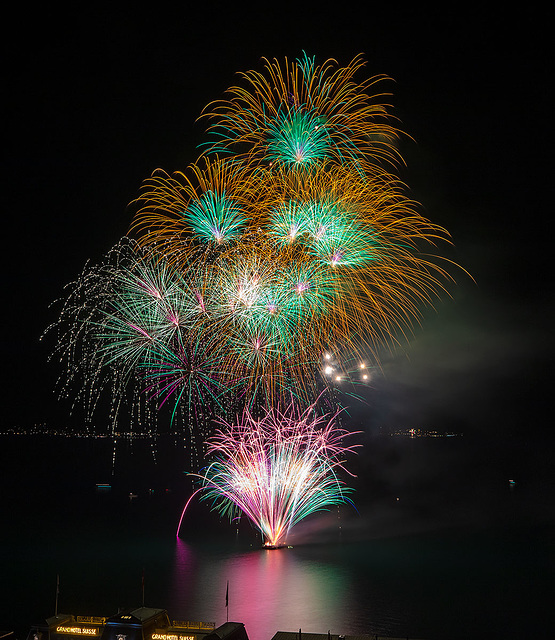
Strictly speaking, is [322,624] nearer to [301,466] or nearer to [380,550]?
[301,466]

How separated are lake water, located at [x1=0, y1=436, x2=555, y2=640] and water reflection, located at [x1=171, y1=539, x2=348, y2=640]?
144mm

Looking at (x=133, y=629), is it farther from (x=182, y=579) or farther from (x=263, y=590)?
(x=182, y=579)

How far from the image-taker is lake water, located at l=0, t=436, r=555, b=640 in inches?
1633

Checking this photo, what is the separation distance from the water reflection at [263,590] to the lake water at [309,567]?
144 mm

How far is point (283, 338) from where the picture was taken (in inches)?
1179

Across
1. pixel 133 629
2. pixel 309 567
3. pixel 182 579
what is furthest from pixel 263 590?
pixel 133 629

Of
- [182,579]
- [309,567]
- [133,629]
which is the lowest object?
[182,579]

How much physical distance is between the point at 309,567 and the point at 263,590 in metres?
8.35

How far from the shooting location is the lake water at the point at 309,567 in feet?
136

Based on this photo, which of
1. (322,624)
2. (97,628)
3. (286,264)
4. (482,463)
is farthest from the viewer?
(482,463)

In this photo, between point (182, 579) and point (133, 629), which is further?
point (182, 579)

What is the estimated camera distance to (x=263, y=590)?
1823 inches

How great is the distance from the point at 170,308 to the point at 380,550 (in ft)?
149

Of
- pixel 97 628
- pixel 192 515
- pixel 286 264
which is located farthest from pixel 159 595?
pixel 192 515
